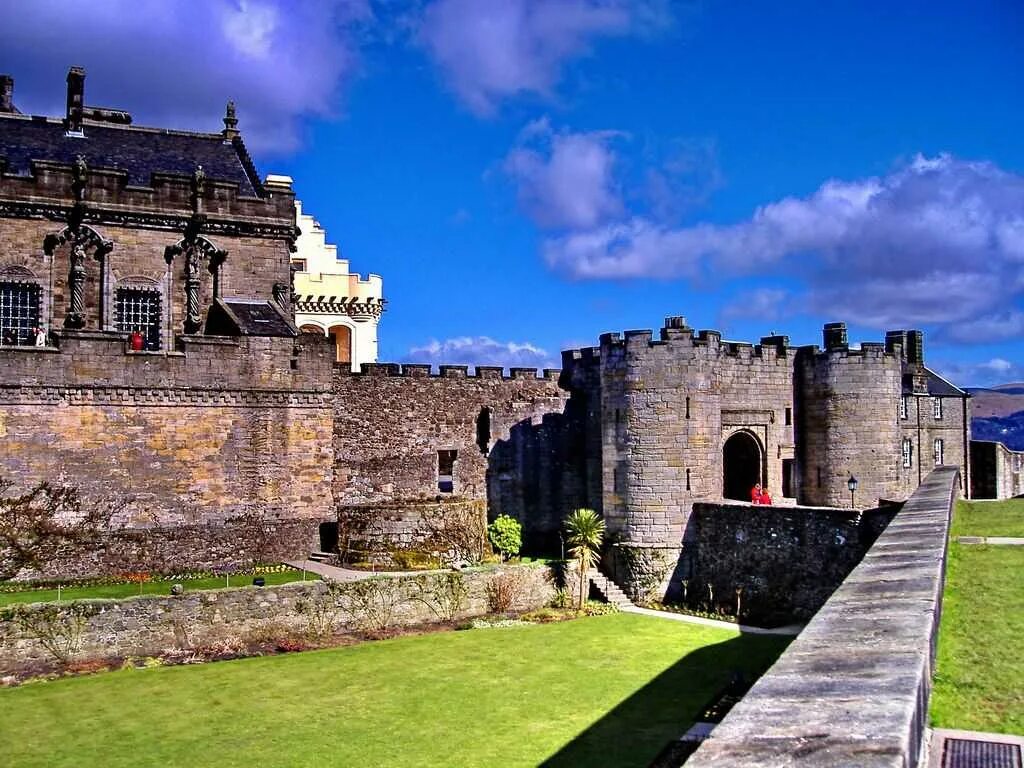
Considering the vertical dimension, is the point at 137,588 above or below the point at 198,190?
below

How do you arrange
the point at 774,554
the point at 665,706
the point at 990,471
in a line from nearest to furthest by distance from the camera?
the point at 665,706 → the point at 774,554 → the point at 990,471

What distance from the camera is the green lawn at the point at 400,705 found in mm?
16516

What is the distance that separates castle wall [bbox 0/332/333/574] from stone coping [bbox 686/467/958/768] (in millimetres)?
21173

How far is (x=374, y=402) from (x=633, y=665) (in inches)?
487

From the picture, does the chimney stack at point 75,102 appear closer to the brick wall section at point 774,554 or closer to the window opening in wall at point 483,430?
the window opening in wall at point 483,430

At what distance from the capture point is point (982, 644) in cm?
837

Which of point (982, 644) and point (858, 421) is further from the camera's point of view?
point (858, 421)

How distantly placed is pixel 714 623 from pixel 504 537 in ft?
24.3

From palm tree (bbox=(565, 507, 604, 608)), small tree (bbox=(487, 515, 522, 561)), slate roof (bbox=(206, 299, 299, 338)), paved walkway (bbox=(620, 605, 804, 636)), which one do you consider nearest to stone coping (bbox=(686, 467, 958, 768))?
paved walkway (bbox=(620, 605, 804, 636))

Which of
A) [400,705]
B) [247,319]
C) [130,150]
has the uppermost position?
[130,150]

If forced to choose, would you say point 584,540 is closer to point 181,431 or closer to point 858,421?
point 858,421

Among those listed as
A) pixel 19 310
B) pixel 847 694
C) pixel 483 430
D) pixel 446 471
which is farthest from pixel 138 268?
pixel 847 694

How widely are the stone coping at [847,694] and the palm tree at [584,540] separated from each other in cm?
2108

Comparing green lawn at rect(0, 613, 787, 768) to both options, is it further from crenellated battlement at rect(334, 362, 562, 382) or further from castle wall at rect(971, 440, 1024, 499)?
castle wall at rect(971, 440, 1024, 499)
